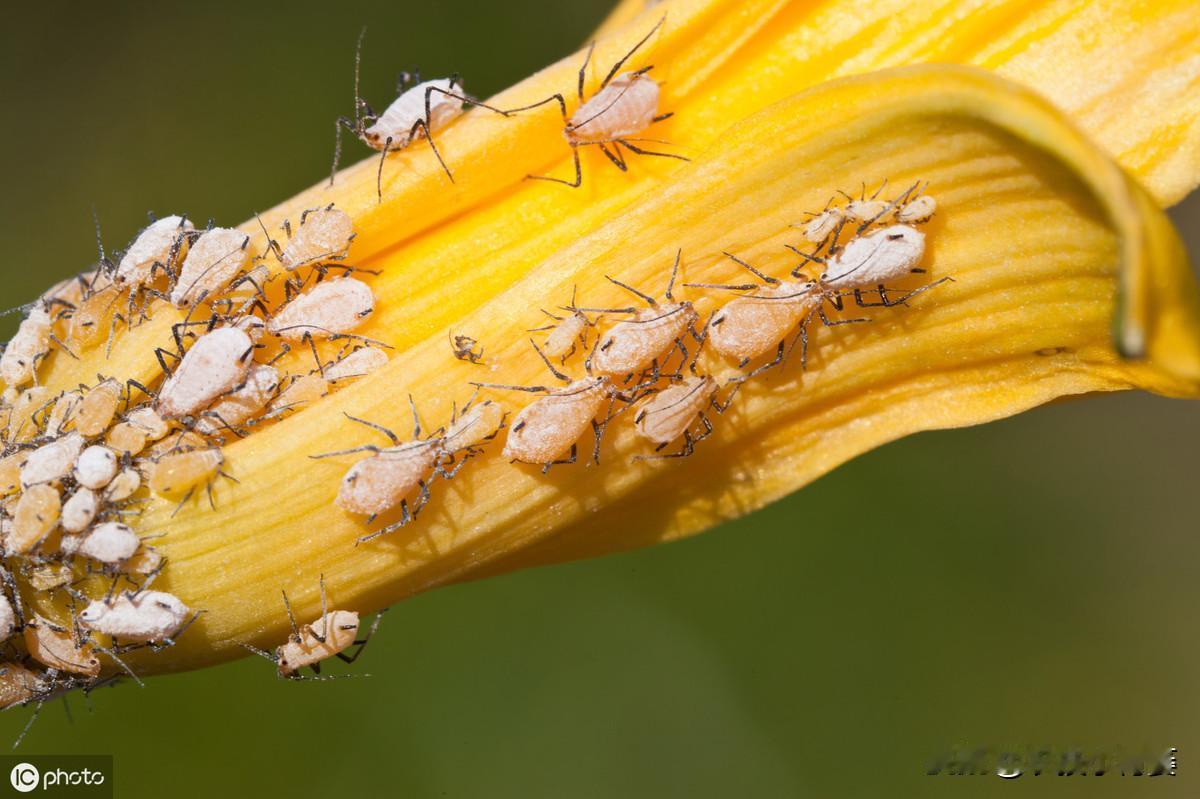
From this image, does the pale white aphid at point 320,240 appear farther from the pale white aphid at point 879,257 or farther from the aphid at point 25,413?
the pale white aphid at point 879,257

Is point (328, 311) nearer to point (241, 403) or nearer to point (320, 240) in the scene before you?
point (320, 240)

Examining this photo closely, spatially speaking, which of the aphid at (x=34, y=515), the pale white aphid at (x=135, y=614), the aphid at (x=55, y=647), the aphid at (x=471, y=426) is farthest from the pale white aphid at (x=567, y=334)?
the aphid at (x=55, y=647)

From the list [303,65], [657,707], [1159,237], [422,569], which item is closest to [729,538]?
[657,707]

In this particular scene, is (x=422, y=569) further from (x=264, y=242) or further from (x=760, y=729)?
(x=760, y=729)

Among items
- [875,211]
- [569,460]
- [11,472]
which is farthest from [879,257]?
[11,472]

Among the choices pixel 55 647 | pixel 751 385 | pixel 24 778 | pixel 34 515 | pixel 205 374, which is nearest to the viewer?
pixel 34 515

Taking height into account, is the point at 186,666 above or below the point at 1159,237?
below
